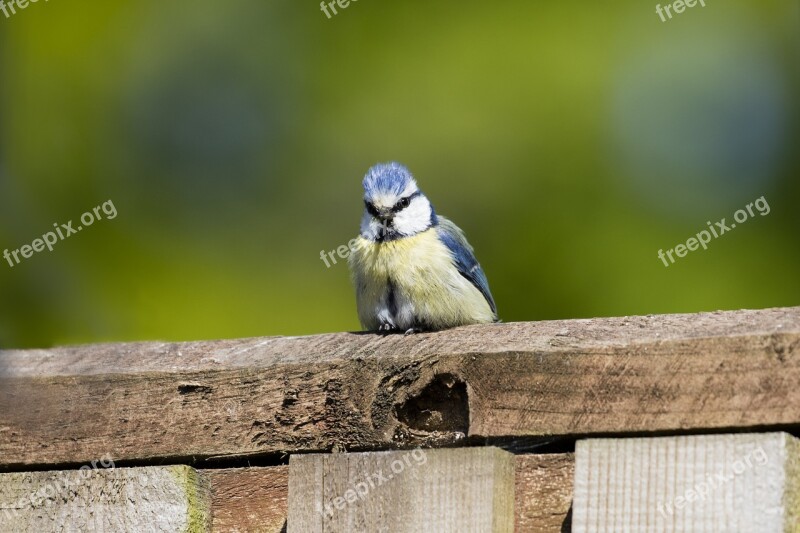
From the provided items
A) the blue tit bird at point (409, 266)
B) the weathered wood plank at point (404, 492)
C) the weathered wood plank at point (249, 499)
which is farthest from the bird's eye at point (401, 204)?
the weathered wood plank at point (404, 492)

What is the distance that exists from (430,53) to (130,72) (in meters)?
2.10

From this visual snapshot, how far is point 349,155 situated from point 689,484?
521cm

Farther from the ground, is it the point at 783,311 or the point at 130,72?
the point at 130,72

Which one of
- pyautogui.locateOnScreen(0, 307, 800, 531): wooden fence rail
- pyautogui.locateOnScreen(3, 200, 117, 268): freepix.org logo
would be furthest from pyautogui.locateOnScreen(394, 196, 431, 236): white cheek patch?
pyautogui.locateOnScreen(3, 200, 117, 268): freepix.org logo

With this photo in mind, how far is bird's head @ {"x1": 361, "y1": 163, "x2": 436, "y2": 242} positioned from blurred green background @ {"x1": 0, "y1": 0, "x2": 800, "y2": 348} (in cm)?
98

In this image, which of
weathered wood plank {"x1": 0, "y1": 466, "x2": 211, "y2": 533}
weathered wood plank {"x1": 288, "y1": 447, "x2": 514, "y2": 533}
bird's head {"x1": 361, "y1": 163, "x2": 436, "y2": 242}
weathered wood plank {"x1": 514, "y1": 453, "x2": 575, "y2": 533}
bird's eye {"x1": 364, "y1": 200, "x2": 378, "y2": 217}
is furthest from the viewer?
bird's eye {"x1": 364, "y1": 200, "x2": 378, "y2": 217}

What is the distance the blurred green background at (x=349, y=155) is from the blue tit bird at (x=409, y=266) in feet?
2.93

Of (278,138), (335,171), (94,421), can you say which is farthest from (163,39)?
(94,421)

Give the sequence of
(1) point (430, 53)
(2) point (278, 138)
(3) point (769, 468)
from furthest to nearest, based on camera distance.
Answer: (2) point (278, 138) → (1) point (430, 53) → (3) point (769, 468)

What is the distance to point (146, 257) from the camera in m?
7.15

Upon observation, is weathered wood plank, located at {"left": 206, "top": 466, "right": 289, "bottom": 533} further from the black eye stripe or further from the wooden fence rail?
the black eye stripe

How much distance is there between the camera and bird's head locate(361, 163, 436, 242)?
5535 mm

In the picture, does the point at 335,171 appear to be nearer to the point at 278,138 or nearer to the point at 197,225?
the point at 278,138

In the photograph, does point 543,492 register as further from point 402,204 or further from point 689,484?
point 402,204
